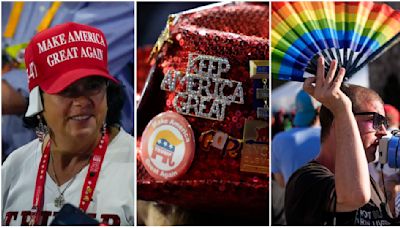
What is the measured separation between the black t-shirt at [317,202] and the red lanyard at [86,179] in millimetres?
1304

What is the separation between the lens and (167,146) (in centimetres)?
702

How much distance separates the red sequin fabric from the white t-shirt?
0.39 ft

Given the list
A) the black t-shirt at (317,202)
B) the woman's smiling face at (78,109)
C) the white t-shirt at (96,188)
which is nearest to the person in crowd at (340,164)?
the black t-shirt at (317,202)

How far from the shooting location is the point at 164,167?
702cm

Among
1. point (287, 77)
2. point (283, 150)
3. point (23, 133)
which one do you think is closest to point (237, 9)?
point (287, 77)

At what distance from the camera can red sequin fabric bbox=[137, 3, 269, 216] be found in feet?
22.9

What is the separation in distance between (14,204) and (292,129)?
2003mm

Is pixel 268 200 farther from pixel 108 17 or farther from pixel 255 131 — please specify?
pixel 108 17

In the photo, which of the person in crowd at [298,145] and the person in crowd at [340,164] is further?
the person in crowd at [298,145]

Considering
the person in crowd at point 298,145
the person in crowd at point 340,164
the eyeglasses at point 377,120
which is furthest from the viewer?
the person in crowd at point 298,145

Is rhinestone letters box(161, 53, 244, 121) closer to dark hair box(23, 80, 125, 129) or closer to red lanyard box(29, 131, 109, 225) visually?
dark hair box(23, 80, 125, 129)

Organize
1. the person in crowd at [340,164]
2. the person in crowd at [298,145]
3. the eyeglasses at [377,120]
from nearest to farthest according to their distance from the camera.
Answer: the person in crowd at [340,164], the eyeglasses at [377,120], the person in crowd at [298,145]

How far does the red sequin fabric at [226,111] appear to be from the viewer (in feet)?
22.9

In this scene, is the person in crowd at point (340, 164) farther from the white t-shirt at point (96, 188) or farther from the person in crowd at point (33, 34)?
the person in crowd at point (33, 34)
